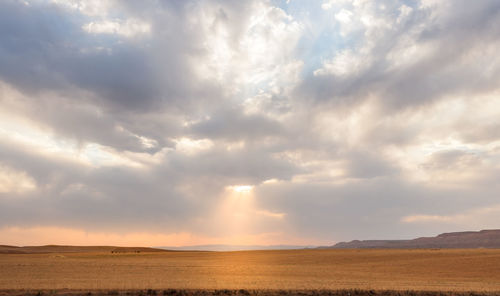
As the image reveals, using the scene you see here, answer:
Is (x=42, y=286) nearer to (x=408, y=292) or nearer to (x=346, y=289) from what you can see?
(x=346, y=289)

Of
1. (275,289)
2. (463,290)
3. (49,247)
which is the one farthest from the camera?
(49,247)

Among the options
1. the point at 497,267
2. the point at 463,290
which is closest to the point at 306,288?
the point at 463,290

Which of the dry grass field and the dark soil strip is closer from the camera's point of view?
the dark soil strip

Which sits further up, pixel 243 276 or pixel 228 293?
pixel 228 293

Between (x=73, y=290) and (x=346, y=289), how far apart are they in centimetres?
1976

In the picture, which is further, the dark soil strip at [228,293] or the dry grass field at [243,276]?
the dry grass field at [243,276]

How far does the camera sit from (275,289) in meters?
28.6

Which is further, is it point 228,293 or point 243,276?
point 243,276

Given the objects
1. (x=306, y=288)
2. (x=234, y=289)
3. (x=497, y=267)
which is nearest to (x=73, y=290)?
(x=234, y=289)

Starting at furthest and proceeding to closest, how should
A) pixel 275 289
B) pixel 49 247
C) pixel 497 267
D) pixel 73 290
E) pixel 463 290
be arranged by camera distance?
1. pixel 49 247
2. pixel 497 267
3. pixel 463 290
4. pixel 275 289
5. pixel 73 290

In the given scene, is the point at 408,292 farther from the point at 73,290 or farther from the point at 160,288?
the point at 73,290

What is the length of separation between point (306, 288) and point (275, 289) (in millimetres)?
2724

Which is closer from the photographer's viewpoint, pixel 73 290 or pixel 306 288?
pixel 73 290

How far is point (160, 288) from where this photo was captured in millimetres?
28234
